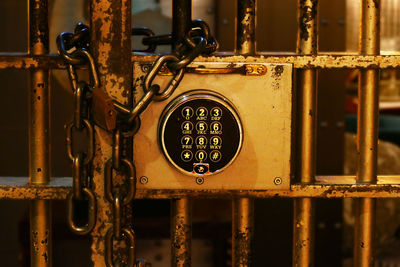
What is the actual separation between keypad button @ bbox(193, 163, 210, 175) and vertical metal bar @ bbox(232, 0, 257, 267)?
0.12m

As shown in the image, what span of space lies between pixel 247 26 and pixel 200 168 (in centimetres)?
27

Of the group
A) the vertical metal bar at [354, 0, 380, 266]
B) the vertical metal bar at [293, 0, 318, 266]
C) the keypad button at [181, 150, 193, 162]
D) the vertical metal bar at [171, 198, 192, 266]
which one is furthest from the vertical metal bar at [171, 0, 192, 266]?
the vertical metal bar at [354, 0, 380, 266]

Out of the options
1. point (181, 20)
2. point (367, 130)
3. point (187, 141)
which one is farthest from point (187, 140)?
point (367, 130)

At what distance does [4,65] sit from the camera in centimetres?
94

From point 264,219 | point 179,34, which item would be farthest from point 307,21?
point 264,219

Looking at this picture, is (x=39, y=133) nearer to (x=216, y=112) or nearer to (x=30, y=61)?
(x=30, y=61)

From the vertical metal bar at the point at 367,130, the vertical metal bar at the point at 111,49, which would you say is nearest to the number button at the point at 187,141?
the vertical metal bar at the point at 111,49

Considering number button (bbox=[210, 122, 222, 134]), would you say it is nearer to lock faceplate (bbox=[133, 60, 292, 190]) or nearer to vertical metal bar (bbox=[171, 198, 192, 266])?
lock faceplate (bbox=[133, 60, 292, 190])

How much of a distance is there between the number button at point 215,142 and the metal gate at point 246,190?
3.2 inches

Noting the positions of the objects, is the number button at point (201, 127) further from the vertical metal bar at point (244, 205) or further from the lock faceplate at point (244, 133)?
the vertical metal bar at point (244, 205)

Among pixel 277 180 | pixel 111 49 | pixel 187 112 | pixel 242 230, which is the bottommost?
pixel 242 230

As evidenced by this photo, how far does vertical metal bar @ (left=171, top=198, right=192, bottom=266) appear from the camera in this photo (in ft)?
3.17

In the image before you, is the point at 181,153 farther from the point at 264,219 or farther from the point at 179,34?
the point at 264,219

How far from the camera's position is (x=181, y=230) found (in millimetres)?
968
